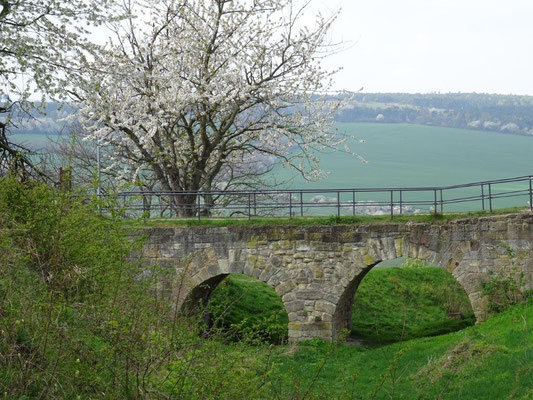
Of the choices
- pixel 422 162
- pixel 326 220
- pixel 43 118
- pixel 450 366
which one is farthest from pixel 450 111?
pixel 450 366

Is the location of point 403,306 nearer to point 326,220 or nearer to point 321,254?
point 321,254

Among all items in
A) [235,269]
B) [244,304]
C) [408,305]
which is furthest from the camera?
[408,305]

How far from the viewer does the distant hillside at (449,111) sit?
288 feet

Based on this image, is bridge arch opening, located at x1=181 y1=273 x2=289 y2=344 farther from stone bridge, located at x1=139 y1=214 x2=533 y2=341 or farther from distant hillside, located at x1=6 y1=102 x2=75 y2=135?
distant hillside, located at x1=6 y1=102 x2=75 y2=135

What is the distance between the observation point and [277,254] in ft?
69.2

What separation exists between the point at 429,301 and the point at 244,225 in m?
8.38

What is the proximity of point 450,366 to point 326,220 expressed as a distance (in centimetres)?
597

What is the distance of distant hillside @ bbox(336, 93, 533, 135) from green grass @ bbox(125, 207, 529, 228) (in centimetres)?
6028

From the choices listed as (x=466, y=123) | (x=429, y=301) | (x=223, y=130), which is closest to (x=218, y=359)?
(x=223, y=130)

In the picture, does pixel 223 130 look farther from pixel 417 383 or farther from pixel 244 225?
pixel 417 383

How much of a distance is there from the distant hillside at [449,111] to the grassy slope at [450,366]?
68112 millimetres

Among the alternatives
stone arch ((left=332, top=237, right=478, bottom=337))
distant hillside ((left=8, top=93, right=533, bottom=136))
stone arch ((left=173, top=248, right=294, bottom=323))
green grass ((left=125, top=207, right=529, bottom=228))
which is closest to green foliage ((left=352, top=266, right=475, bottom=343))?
stone arch ((left=332, top=237, right=478, bottom=337))

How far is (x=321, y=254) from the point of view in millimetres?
20797

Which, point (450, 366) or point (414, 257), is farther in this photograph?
point (414, 257)
